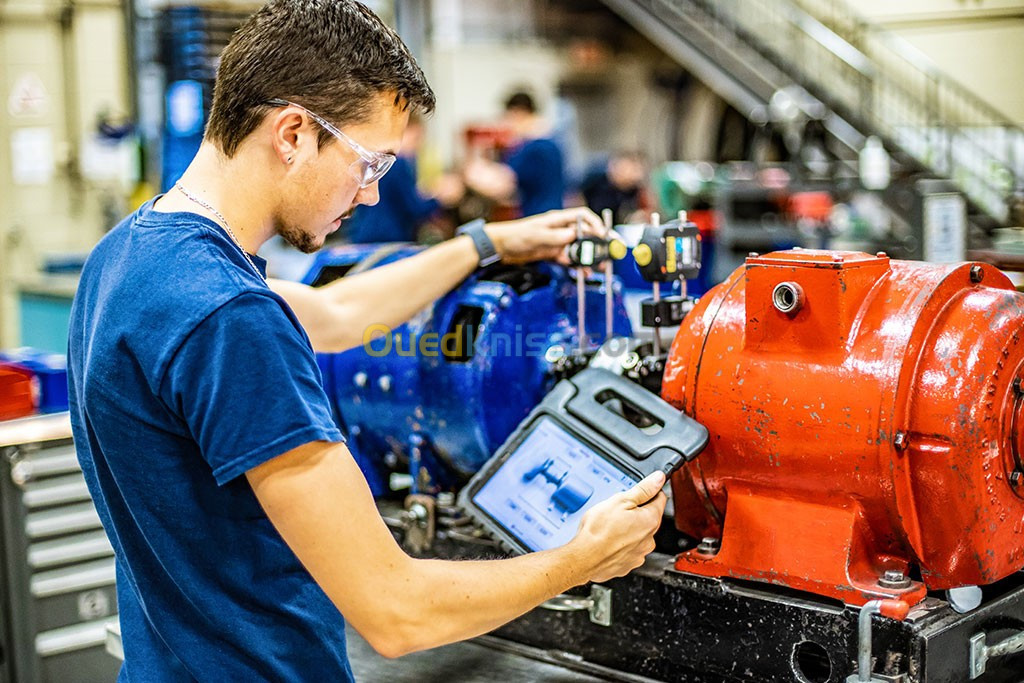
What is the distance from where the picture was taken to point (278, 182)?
4.51 feet

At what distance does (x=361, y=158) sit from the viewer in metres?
1.41

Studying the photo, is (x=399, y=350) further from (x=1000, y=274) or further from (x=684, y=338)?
(x=1000, y=274)

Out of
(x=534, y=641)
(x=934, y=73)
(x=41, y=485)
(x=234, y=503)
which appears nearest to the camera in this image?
(x=234, y=503)

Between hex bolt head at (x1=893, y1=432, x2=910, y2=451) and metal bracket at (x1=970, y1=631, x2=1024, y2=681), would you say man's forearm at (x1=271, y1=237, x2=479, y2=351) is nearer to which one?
hex bolt head at (x1=893, y1=432, x2=910, y2=451)

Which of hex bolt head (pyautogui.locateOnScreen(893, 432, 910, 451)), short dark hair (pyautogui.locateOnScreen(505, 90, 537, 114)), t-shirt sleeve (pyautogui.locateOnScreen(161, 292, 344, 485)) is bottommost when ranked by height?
hex bolt head (pyautogui.locateOnScreen(893, 432, 910, 451))

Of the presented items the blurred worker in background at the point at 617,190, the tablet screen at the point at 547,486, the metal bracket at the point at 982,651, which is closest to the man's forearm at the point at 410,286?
the tablet screen at the point at 547,486

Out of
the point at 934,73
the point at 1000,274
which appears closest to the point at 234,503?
the point at 1000,274

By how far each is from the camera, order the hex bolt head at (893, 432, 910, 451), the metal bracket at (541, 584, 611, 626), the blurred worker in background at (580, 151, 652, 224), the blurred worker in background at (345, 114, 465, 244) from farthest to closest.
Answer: the blurred worker in background at (580, 151, 652, 224), the blurred worker in background at (345, 114, 465, 244), the metal bracket at (541, 584, 611, 626), the hex bolt head at (893, 432, 910, 451)

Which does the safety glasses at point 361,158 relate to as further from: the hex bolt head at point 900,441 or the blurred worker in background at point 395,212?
the blurred worker in background at point 395,212

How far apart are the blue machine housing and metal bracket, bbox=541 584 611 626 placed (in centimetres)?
37

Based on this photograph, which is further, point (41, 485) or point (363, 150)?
point (41, 485)

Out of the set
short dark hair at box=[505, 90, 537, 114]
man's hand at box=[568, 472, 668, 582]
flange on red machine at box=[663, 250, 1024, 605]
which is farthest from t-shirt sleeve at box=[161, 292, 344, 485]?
short dark hair at box=[505, 90, 537, 114]

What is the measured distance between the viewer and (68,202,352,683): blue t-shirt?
1.20 metres

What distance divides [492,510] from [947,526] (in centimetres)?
67
